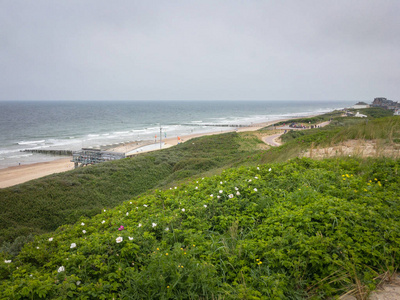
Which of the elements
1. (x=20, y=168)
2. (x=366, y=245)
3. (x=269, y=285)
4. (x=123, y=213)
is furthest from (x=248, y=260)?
(x=20, y=168)

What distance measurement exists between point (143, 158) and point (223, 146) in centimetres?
1103

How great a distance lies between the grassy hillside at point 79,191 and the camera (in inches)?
423

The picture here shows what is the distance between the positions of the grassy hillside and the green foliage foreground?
4.57m

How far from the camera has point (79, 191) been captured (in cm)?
1413

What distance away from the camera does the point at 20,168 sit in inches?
1297

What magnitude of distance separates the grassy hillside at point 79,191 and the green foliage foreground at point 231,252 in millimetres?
4569

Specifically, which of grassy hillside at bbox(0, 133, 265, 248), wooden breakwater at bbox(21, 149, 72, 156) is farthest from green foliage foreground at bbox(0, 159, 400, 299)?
wooden breakwater at bbox(21, 149, 72, 156)

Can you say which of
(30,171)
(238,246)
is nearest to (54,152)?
(30,171)

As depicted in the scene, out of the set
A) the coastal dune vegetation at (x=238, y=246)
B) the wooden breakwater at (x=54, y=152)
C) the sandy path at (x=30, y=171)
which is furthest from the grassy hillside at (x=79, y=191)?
the wooden breakwater at (x=54, y=152)

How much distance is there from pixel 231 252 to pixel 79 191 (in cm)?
1305

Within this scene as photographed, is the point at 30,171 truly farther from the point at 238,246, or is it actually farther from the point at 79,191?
the point at 238,246

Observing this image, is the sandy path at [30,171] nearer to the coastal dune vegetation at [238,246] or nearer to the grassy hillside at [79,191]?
the grassy hillside at [79,191]

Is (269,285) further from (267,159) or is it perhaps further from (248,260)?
(267,159)

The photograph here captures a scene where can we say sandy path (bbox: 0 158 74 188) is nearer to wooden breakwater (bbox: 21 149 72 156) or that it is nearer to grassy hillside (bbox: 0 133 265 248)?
wooden breakwater (bbox: 21 149 72 156)
